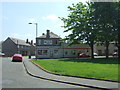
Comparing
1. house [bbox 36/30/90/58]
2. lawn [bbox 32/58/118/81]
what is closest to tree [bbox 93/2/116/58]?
lawn [bbox 32/58/118/81]

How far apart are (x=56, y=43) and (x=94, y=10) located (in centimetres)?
2615

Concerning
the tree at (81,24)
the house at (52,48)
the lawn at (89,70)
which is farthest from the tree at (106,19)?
the house at (52,48)

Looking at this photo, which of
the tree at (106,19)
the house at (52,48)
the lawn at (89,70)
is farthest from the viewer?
the house at (52,48)

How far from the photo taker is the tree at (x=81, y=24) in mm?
35906

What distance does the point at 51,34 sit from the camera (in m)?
60.1

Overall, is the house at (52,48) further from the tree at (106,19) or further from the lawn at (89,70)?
the lawn at (89,70)

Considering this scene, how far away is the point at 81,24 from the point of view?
1506 inches

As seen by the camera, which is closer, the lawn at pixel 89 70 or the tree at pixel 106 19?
the lawn at pixel 89 70

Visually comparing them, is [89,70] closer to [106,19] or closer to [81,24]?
[106,19]

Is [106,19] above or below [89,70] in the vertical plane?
above

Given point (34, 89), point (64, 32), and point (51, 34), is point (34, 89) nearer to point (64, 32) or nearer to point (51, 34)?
point (64, 32)

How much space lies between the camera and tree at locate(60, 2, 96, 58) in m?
35.9

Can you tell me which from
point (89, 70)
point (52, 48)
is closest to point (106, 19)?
point (89, 70)

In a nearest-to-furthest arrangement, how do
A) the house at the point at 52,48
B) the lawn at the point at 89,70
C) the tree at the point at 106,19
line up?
the lawn at the point at 89,70
the tree at the point at 106,19
the house at the point at 52,48
